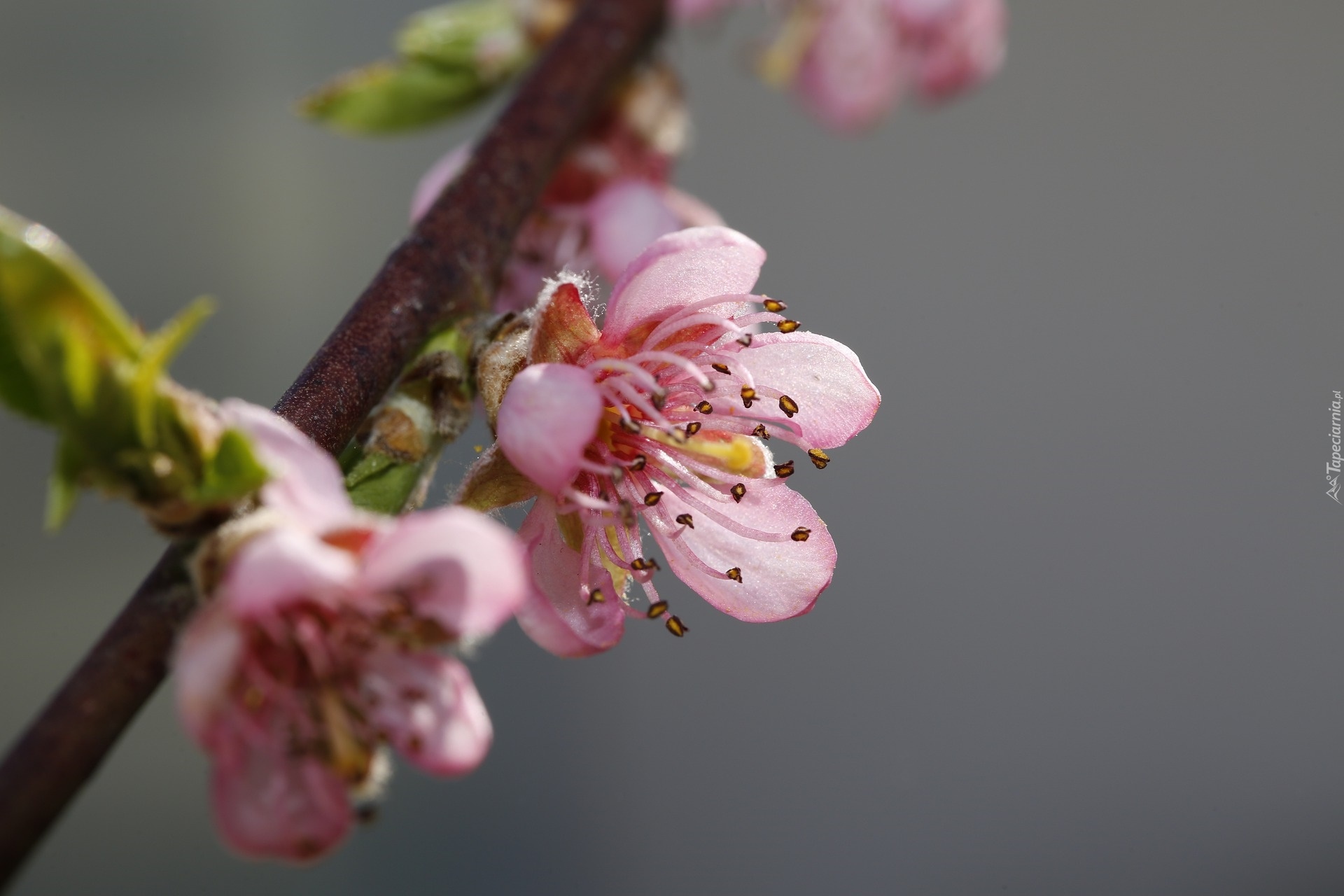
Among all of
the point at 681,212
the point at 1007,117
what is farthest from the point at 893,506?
the point at 681,212

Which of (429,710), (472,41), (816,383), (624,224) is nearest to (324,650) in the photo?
(429,710)

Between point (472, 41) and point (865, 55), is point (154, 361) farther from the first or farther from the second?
point (865, 55)

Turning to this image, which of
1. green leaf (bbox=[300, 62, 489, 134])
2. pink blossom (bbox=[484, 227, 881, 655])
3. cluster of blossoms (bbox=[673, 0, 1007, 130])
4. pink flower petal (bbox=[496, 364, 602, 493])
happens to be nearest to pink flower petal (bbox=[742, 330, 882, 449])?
pink blossom (bbox=[484, 227, 881, 655])

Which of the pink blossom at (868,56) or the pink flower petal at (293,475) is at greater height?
the pink blossom at (868,56)

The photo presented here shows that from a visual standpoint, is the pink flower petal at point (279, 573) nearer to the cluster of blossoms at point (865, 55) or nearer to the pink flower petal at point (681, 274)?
the pink flower petal at point (681, 274)

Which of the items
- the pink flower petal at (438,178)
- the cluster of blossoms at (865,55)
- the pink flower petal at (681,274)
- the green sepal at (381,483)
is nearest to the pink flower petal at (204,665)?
the green sepal at (381,483)

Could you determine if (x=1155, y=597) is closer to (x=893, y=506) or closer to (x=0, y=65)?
(x=893, y=506)
